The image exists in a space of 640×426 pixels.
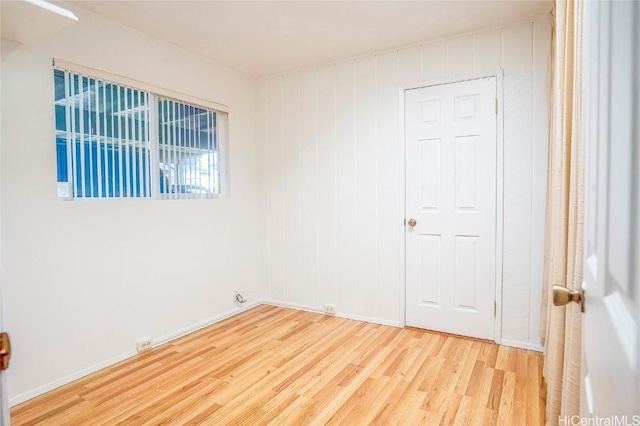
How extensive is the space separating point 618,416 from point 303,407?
1.89m

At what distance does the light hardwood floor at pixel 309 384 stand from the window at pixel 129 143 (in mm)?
1298

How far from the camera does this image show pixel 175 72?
124 inches

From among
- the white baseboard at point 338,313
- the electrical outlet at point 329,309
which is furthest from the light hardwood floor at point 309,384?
the electrical outlet at point 329,309

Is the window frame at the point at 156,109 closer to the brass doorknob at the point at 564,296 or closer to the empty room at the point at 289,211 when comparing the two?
the empty room at the point at 289,211

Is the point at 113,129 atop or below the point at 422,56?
below

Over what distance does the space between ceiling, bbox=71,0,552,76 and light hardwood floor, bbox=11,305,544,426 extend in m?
2.52

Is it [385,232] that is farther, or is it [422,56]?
[385,232]

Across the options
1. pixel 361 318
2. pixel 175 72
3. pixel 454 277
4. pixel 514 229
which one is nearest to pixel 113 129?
pixel 175 72

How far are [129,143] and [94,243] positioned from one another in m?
0.80

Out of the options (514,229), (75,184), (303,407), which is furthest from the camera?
(514,229)

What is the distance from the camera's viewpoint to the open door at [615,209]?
0.39m

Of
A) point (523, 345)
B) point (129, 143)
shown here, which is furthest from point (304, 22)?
point (523, 345)

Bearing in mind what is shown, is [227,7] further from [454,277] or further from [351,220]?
[454,277]

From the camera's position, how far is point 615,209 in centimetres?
47
